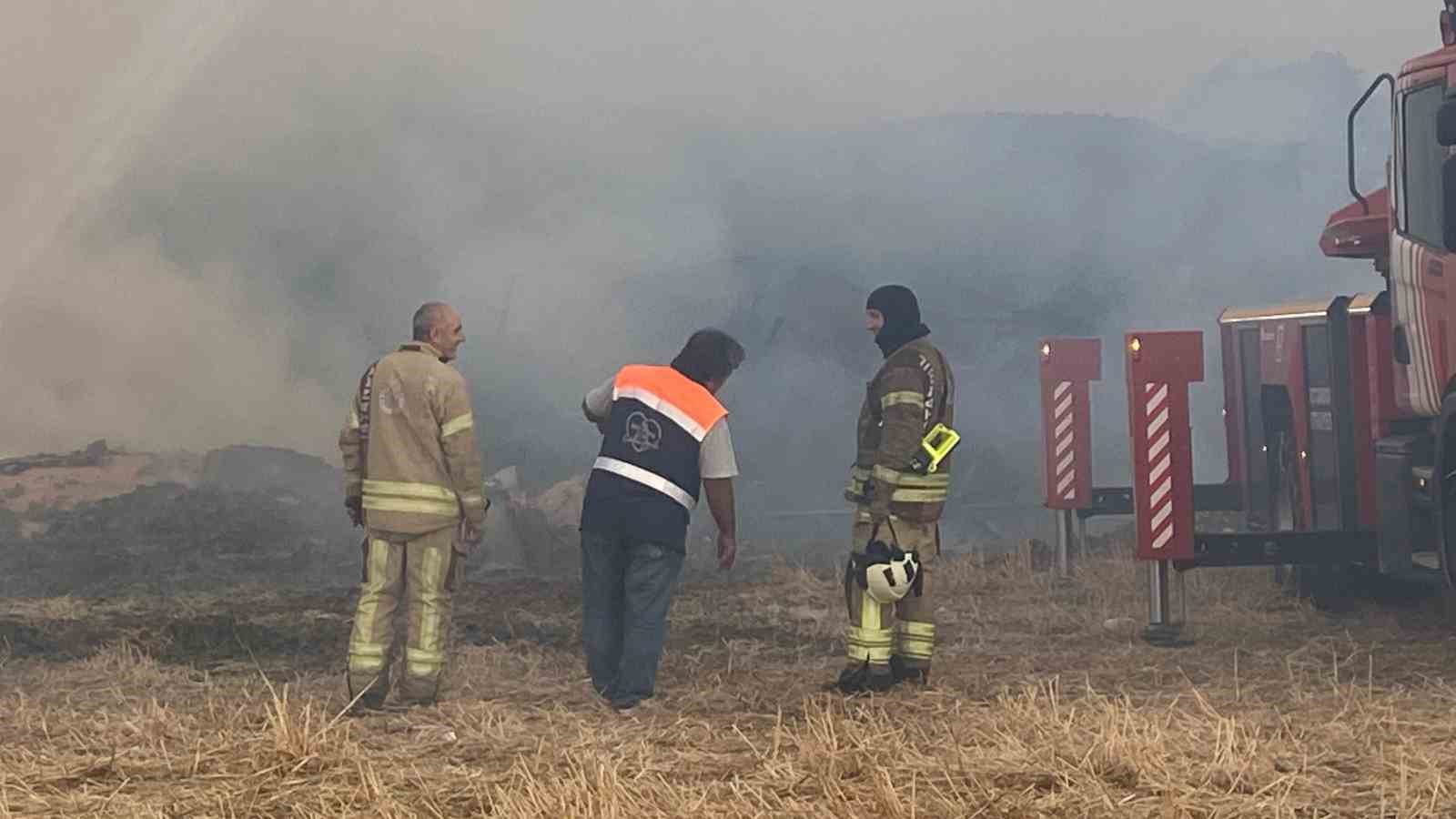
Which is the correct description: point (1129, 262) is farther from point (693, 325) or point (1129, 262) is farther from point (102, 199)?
point (102, 199)

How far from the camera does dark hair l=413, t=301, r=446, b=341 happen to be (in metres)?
7.86

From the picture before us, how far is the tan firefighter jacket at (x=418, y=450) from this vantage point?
25.1 ft

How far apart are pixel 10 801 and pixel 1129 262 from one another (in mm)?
16108

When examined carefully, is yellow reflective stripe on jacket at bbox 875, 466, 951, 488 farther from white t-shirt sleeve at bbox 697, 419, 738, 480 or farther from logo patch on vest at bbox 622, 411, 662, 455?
logo patch on vest at bbox 622, 411, 662, 455

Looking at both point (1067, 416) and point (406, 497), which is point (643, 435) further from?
point (1067, 416)

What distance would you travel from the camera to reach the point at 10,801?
5.79 m

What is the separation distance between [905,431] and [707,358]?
2.74 ft

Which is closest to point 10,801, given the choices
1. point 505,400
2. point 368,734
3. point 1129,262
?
point 368,734

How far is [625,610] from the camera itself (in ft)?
25.8

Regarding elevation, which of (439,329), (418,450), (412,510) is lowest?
(412,510)

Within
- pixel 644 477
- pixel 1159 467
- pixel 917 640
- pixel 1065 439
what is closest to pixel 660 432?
pixel 644 477

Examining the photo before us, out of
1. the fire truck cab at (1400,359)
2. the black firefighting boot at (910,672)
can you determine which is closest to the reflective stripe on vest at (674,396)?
the black firefighting boot at (910,672)

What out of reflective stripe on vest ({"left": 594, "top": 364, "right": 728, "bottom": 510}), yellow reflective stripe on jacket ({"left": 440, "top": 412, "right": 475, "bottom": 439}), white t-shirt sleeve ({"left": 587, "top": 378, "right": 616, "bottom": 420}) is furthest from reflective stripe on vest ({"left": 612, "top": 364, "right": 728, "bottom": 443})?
yellow reflective stripe on jacket ({"left": 440, "top": 412, "right": 475, "bottom": 439})

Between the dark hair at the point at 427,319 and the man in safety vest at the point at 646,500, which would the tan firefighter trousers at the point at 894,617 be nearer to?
the man in safety vest at the point at 646,500
